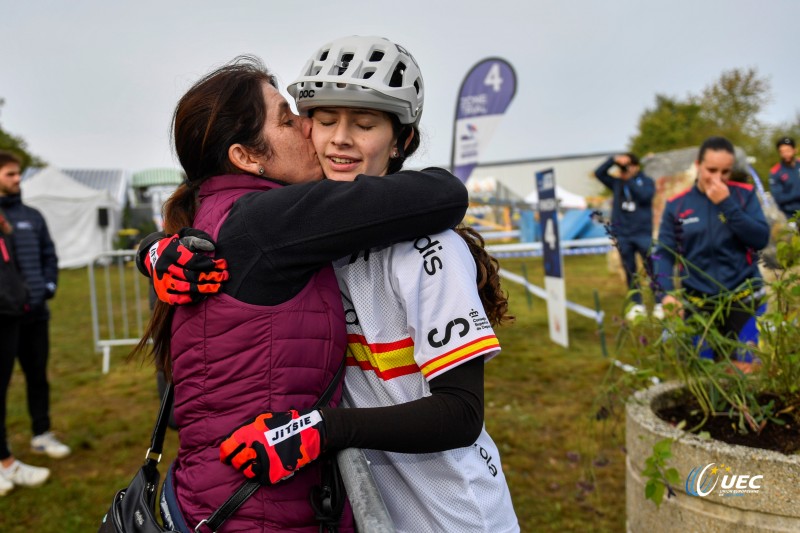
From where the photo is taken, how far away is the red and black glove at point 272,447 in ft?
4.47

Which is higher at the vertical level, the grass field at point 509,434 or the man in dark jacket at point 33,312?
the man in dark jacket at point 33,312

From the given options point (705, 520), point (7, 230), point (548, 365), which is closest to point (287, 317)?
point (705, 520)

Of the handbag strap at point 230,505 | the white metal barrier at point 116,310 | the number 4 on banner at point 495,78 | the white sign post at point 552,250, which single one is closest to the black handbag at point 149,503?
the handbag strap at point 230,505

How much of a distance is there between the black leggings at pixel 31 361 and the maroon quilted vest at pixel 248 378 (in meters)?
4.22

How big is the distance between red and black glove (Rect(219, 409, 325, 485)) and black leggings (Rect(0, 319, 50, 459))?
4.44 metres

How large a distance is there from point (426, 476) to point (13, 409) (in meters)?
6.95

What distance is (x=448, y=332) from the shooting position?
4.82 feet

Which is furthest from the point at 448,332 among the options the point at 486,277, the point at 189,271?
the point at 189,271

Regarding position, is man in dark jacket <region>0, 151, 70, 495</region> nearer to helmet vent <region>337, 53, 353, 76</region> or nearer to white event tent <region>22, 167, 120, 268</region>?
helmet vent <region>337, 53, 353, 76</region>

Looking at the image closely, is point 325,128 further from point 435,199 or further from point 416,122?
point 435,199

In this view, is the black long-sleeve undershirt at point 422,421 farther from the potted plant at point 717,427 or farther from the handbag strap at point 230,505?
the potted plant at point 717,427

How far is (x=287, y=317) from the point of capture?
147cm

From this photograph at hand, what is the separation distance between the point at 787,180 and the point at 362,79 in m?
11.0

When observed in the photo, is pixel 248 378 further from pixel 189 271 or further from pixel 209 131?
pixel 209 131
